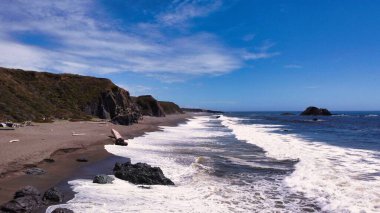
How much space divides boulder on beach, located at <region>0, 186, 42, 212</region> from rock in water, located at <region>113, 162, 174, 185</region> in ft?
12.4

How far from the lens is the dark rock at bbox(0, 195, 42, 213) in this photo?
9.02 meters

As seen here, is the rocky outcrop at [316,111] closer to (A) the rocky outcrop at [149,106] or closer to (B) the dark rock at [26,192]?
(A) the rocky outcrop at [149,106]

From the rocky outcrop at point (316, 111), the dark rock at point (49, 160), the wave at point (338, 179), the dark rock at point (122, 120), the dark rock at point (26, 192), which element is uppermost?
the rocky outcrop at point (316, 111)

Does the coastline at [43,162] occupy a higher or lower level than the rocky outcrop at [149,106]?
lower

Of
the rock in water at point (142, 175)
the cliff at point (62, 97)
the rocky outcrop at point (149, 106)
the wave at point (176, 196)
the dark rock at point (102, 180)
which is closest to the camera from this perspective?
the wave at point (176, 196)

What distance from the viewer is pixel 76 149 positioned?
20.6 meters

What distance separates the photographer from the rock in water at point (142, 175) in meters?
13.2

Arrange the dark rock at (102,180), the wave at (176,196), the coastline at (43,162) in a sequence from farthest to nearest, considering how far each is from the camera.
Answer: the dark rock at (102,180), the coastline at (43,162), the wave at (176,196)

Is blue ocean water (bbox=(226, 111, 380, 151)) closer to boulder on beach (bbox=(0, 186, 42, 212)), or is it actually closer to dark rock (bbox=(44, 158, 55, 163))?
dark rock (bbox=(44, 158, 55, 163))

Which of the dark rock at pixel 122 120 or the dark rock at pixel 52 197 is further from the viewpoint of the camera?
the dark rock at pixel 122 120

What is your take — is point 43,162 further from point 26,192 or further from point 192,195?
point 192,195

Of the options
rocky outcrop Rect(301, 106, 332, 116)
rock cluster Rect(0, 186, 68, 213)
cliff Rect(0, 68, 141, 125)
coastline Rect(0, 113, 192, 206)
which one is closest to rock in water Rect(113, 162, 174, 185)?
coastline Rect(0, 113, 192, 206)

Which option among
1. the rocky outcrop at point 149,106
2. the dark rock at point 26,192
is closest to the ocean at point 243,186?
the dark rock at point 26,192

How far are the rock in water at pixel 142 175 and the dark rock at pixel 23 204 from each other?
3907 mm
